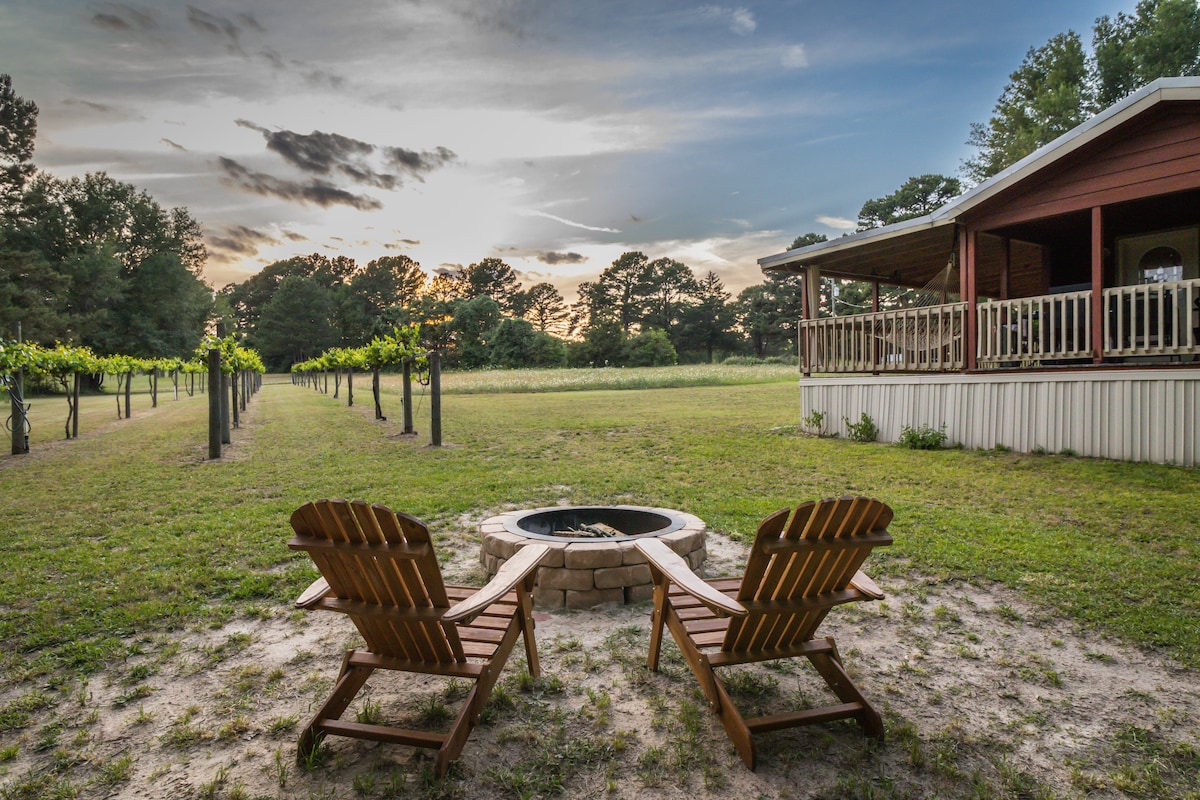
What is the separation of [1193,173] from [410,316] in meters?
67.8

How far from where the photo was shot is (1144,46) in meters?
26.9

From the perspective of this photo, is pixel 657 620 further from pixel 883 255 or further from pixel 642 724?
pixel 883 255

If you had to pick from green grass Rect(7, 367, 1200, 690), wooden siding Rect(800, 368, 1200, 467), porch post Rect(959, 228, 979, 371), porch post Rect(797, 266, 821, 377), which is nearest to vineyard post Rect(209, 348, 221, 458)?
green grass Rect(7, 367, 1200, 690)

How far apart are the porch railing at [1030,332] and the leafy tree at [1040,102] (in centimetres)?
2508

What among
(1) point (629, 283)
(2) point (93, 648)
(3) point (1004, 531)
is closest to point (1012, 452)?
(3) point (1004, 531)

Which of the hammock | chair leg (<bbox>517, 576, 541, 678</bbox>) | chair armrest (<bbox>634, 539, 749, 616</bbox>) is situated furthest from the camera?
the hammock

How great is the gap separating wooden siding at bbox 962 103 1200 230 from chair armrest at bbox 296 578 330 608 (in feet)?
34.9

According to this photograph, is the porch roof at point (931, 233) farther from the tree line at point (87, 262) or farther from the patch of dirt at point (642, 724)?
the tree line at point (87, 262)

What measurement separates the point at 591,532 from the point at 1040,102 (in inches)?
1406

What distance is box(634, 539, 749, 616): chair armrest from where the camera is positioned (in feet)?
7.33

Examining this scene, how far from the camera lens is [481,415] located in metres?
18.5

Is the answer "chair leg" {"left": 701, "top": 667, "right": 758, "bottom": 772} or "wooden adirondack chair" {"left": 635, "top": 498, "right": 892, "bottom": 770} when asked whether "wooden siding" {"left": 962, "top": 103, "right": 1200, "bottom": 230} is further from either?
"chair leg" {"left": 701, "top": 667, "right": 758, "bottom": 772}

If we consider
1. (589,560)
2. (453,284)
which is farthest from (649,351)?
(589,560)

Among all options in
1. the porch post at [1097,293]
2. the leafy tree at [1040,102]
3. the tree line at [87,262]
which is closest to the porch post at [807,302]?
the porch post at [1097,293]
